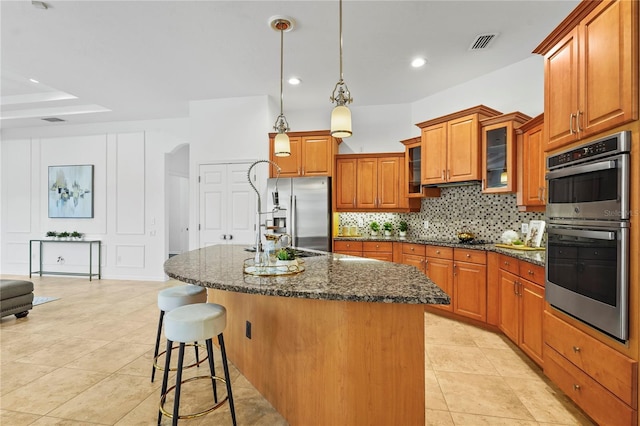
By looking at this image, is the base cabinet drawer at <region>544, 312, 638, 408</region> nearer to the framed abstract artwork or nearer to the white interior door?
the white interior door

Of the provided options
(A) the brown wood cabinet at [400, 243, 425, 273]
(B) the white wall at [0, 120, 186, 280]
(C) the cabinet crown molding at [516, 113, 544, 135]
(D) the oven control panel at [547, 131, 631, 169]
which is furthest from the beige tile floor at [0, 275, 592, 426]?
(B) the white wall at [0, 120, 186, 280]

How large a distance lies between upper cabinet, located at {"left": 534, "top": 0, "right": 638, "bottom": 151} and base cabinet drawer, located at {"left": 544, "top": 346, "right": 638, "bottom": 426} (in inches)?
58.1

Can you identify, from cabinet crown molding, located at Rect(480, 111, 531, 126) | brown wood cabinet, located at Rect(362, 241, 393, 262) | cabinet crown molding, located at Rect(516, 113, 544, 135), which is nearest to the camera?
cabinet crown molding, located at Rect(516, 113, 544, 135)

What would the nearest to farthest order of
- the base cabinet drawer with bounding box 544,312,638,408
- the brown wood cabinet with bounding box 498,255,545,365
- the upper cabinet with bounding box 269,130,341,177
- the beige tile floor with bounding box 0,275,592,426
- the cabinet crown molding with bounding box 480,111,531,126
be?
the base cabinet drawer with bounding box 544,312,638,408 < the beige tile floor with bounding box 0,275,592,426 < the brown wood cabinet with bounding box 498,255,545,365 < the cabinet crown molding with bounding box 480,111,531,126 < the upper cabinet with bounding box 269,130,341,177

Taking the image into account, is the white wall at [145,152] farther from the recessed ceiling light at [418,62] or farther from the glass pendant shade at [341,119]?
the glass pendant shade at [341,119]

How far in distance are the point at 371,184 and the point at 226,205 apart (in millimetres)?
2307

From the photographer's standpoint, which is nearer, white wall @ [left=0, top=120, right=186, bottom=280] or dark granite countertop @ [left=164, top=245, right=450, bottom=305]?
dark granite countertop @ [left=164, top=245, right=450, bottom=305]

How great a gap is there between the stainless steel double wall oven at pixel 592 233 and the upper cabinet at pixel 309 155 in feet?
9.59

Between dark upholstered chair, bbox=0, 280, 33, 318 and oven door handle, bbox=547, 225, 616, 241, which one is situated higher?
oven door handle, bbox=547, 225, 616, 241

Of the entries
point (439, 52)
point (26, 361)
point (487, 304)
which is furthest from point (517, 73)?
point (26, 361)

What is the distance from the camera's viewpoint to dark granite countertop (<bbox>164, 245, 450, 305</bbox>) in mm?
1431

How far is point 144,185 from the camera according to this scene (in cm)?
607

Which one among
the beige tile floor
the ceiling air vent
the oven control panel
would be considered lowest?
the beige tile floor

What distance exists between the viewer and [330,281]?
5.58 ft
